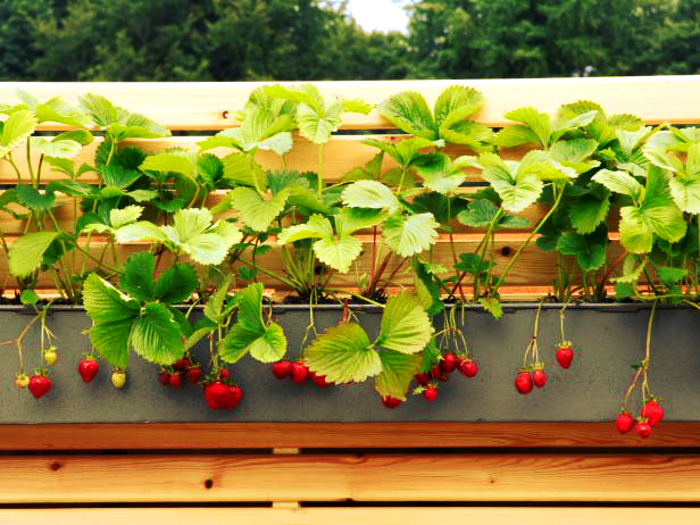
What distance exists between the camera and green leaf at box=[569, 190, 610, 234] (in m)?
1.09

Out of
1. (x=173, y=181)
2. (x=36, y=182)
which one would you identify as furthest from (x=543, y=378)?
→ (x=36, y=182)

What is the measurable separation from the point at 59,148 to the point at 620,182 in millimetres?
759

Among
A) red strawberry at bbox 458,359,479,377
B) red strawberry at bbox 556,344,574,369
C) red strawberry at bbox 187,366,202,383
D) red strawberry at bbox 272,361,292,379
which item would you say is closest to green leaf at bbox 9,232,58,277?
red strawberry at bbox 187,366,202,383

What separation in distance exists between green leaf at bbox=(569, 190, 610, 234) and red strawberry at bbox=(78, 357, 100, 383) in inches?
27.0

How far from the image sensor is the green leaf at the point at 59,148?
1077 millimetres

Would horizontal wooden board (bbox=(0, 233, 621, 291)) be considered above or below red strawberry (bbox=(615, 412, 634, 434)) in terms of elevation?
above

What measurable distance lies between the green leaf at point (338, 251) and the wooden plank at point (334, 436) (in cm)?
37

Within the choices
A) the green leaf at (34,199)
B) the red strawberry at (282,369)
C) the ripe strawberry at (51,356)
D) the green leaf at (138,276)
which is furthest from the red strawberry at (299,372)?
the green leaf at (34,199)

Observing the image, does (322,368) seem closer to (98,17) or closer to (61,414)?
(61,414)

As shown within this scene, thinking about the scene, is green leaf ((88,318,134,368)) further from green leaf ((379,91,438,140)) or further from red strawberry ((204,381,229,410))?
green leaf ((379,91,438,140))

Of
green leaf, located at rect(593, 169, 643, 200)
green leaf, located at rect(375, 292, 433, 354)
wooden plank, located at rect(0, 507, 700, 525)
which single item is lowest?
wooden plank, located at rect(0, 507, 700, 525)

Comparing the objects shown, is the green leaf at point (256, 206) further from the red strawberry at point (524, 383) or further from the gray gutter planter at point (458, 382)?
the red strawberry at point (524, 383)

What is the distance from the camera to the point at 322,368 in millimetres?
983

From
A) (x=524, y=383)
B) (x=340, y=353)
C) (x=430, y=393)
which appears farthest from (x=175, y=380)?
(x=524, y=383)
